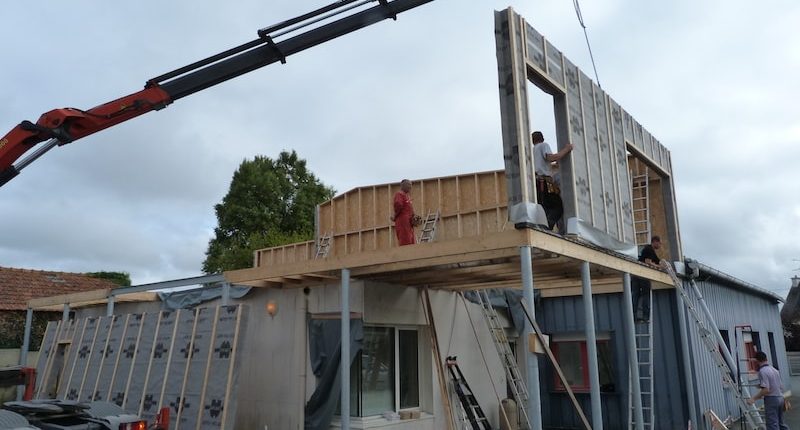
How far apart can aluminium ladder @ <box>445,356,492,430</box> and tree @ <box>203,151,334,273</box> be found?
20.3m

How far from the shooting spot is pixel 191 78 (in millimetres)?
9148

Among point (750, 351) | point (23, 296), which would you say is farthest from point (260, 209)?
point (750, 351)

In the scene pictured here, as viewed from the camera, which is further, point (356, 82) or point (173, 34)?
point (356, 82)

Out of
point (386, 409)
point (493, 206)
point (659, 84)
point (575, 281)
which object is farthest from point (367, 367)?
point (659, 84)

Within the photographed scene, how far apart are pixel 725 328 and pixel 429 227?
7.27m

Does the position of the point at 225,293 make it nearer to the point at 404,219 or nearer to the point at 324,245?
the point at 404,219

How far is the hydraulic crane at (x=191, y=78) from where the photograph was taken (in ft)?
28.2

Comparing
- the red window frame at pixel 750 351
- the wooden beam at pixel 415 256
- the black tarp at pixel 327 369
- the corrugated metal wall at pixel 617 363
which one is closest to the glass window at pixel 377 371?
the black tarp at pixel 327 369

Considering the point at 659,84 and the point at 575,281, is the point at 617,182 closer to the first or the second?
the point at 575,281

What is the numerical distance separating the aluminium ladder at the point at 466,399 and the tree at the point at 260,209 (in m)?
20.3

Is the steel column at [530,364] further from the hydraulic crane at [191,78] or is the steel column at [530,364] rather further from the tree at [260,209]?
the tree at [260,209]

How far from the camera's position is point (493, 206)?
14.3 meters

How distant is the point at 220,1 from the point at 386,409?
24.5 feet

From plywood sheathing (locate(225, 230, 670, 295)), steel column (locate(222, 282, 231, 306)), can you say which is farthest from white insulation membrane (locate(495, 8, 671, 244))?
steel column (locate(222, 282, 231, 306))
